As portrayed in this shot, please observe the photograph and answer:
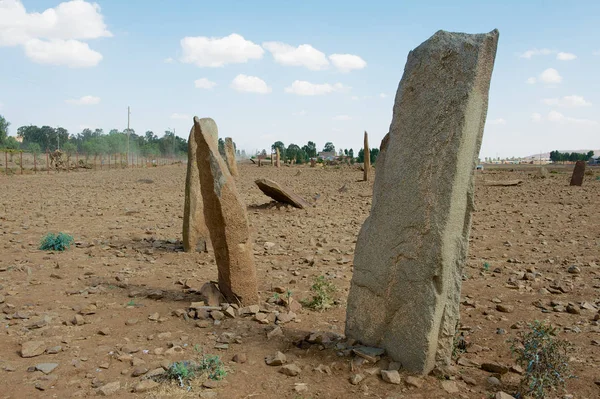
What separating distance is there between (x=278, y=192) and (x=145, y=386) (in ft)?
28.2

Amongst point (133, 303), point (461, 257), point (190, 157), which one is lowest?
point (133, 303)

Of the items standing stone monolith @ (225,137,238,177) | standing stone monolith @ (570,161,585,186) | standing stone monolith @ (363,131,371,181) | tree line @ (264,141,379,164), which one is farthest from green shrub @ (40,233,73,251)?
tree line @ (264,141,379,164)

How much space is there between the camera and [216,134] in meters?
A: 7.41

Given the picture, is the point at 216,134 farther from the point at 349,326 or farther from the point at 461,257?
the point at 461,257

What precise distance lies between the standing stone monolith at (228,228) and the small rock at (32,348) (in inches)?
71.6

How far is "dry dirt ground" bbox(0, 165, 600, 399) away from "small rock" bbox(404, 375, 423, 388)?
39mm

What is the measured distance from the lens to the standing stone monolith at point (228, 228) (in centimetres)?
503

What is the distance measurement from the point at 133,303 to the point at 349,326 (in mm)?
2440

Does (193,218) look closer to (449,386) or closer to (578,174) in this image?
(449,386)

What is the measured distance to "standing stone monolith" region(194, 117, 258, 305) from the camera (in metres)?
5.03

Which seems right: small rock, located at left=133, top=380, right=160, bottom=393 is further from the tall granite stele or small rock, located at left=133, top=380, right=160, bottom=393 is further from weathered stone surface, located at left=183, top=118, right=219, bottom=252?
weathered stone surface, located at left=183, top=118, right=219, bottom=252

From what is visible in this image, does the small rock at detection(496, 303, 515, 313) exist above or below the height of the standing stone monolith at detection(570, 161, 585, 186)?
below

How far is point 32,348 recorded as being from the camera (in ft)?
12.8

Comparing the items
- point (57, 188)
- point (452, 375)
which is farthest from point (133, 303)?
point (57, 188)
